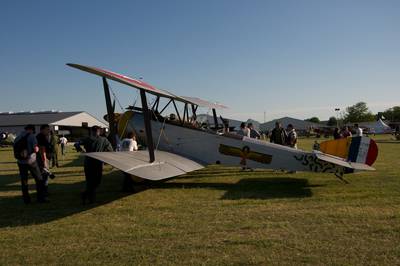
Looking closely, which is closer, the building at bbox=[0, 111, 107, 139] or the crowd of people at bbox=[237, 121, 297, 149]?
the crowd of people at bbox=[237, 121, 297, 149]

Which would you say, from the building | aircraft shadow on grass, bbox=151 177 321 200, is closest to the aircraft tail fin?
aircraft shadow on grass, bbox=151 177 321 200

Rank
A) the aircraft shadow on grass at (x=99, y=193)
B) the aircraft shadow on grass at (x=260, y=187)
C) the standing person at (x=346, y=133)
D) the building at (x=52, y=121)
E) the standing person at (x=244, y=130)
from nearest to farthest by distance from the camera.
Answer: the aircraft shadow on grass at (x=99, y=193), the aircraft shadow on grass at (x=260, y=187), the standing person at (x=244, y=130), the standing person at (x=346, y=133), the building at (x=52, y=121)

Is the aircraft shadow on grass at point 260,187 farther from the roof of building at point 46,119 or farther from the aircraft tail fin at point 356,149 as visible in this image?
the roof of building at point 46,119

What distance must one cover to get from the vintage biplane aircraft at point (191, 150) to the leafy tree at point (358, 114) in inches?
4938

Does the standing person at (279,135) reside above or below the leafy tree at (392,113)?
below

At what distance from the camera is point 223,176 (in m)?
10.5

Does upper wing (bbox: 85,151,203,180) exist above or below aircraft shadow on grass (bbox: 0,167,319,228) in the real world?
above

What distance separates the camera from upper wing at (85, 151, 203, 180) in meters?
6.09

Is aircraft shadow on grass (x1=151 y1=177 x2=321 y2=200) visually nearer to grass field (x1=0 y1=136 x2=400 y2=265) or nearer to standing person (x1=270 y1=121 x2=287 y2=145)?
grass field (x1=0 y1=136 x2=400 y2=265)

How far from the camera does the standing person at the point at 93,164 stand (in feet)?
22.2

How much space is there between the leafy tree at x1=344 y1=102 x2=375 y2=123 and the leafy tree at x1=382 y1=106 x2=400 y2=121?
16.6ft

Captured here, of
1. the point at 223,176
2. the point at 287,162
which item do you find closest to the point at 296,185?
the point at 287,162

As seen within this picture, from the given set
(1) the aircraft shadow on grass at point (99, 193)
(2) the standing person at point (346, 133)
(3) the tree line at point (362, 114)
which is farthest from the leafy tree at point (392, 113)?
(1) the aircraft shadow on grass at point (99, 193)

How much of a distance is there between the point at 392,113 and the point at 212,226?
13858cm
